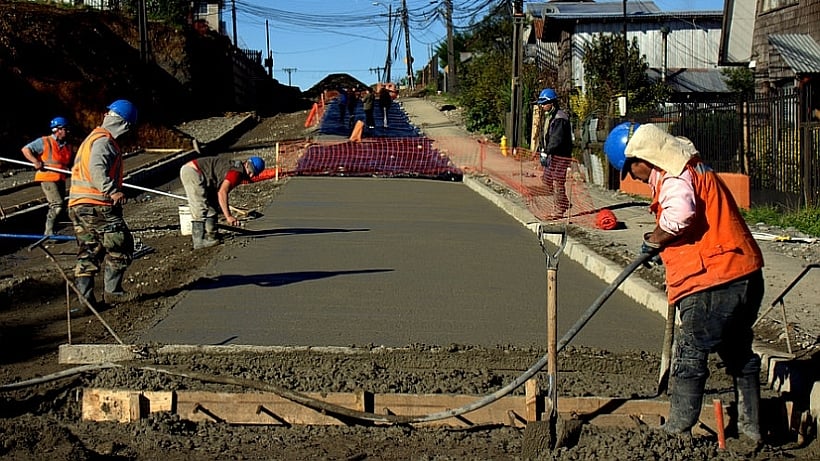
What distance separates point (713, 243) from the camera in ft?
17.4

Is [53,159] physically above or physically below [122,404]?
above

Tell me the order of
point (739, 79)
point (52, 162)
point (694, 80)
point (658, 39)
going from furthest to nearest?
point (658, 39)
point (694, 80)
point (739, 79)
point (52, 162)

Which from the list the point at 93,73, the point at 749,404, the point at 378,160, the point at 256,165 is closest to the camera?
the point at 749,404

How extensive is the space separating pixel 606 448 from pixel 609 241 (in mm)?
7950

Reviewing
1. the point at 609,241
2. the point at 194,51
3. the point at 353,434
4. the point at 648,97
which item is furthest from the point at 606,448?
the point at 194,51

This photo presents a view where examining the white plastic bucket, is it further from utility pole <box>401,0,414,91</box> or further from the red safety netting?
utility pole <box>401,0,414,91</box>

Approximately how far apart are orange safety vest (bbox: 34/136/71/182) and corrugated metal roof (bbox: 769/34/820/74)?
1401 centimetres

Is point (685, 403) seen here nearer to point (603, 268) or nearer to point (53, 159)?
point (603, 268)

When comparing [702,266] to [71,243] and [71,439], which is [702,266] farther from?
[71,243]

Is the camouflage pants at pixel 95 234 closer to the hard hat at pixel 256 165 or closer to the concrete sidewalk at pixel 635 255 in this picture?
the hard hat at pixel 256 165

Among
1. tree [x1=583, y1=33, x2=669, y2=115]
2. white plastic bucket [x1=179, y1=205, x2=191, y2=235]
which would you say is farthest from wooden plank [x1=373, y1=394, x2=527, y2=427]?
tree [x1=583, y1=33, x2=669, y2=115]

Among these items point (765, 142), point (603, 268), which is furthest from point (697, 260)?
point (765, 142)

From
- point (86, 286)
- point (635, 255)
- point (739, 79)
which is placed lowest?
point (635, 255)

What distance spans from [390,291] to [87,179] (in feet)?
9.99
